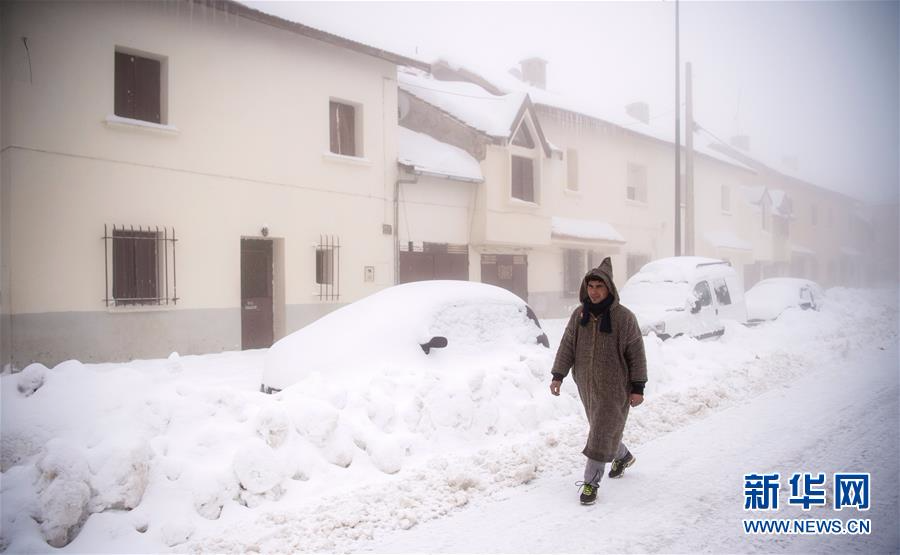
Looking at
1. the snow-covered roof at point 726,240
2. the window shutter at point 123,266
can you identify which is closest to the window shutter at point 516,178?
the window shutter at point 123,266

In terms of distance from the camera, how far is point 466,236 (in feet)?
52.9

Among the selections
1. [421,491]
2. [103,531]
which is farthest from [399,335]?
[103,531]

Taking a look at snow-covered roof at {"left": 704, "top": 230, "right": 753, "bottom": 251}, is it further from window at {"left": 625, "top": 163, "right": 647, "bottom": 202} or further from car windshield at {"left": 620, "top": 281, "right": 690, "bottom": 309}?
car windshield at {"left": 620, "top": 281, "right": 690, "bottom": 309}

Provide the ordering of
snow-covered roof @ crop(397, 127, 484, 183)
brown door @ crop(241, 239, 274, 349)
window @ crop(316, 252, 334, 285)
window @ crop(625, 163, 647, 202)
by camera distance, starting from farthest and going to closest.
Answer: window @ crop(625, 163, 647, 202)
snow-covered roof @ crop(397, 127, 484, 183)
window @ crop(316, 252, 334, 285)
brown door @ crop(241, 239, 274, 349)

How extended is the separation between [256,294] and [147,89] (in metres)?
4.37

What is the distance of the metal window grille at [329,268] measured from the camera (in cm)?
1280

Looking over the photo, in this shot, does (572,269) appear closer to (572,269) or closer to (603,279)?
(572,269)

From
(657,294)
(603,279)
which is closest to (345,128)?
(657,294)

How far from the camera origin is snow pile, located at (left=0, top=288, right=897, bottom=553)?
368cm

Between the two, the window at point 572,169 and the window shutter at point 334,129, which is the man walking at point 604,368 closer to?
the window shutter at point 334,129

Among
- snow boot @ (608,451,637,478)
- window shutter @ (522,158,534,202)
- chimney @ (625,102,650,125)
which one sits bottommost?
snow boot @ (608,451,637,478)

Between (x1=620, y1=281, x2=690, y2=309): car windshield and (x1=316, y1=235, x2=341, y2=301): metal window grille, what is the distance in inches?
246

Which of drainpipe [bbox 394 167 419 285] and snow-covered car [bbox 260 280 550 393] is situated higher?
drainpipe [bbox 394 167 419 285]

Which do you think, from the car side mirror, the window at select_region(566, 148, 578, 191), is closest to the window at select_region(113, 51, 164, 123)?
the car side mirror
